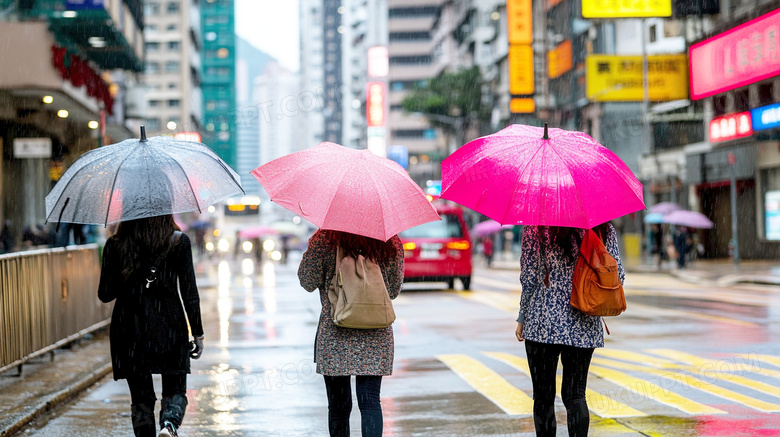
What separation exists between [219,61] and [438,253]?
514 ft

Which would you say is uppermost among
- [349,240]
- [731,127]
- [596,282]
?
[731,127]

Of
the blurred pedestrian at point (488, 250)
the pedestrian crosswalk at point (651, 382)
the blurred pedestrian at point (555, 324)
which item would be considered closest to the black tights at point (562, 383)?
the blurred pedestrian at point (555, 324)

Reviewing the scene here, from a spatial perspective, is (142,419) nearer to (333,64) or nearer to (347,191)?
(347,191)

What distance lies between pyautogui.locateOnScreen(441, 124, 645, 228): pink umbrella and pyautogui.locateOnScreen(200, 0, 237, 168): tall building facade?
161630 mm

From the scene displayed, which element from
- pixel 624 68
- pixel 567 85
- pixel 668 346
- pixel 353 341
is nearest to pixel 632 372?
pixel 668 346

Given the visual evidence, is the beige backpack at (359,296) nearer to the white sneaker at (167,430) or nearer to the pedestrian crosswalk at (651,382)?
the white sneaker at (167,430)

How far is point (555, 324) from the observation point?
5.49 meters

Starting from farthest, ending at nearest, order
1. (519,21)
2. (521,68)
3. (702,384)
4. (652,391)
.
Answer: (521,68) → (519,21) → (702,384) → (652,391)

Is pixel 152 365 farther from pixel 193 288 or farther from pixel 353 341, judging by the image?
pixel 353 341

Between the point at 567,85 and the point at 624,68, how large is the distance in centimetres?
2140

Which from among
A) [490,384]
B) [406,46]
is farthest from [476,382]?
[406,46]

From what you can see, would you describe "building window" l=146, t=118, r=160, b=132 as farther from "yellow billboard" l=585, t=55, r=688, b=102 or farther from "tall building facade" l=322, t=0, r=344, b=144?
"yellow billboard" l=585, t=55, r=688, b=102

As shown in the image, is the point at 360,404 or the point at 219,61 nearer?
the point at 360,404

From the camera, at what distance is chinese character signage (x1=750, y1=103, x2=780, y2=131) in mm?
29177
